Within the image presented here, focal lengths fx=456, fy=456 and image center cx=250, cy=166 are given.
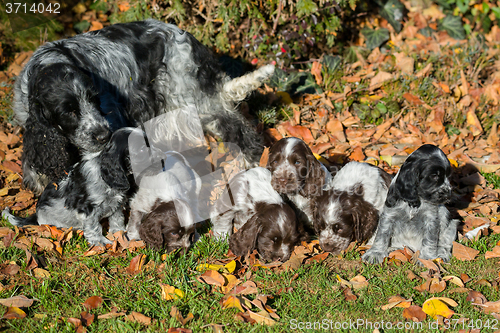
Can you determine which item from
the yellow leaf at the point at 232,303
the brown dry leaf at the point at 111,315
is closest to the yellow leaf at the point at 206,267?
the yellow leaf at the point at 232,303

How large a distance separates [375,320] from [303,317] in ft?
1.76

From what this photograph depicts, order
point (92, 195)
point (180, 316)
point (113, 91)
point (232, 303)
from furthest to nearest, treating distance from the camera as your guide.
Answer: point (113, 91)
point (92, 195)
point (232, 303)
point (180, 316)

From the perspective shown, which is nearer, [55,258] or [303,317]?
[303,317]

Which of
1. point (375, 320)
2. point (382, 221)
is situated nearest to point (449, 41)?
point (382, 221)

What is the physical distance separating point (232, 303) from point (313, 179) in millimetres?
1567

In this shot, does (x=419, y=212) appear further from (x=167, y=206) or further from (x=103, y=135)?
(x=103, y=135)

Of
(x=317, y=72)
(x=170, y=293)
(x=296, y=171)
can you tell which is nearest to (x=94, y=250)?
(x=170, y=293)

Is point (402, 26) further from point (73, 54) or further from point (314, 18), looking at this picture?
point (73, 54)

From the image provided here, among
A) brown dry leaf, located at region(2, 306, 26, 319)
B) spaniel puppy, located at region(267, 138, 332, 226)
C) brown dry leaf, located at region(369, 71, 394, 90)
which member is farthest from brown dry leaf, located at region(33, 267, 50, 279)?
brown dry leaf, located at region(369, 71, 394, 90)

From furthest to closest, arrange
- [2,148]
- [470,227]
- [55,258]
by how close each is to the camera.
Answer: [2,148] → [470,227] → [55,258]

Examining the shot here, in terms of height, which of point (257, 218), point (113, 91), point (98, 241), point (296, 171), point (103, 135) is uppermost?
point (113, 91)

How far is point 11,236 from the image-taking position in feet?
14.3

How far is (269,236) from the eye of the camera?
4.04m

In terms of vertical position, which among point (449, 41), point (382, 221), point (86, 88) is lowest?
point (382, 221)
